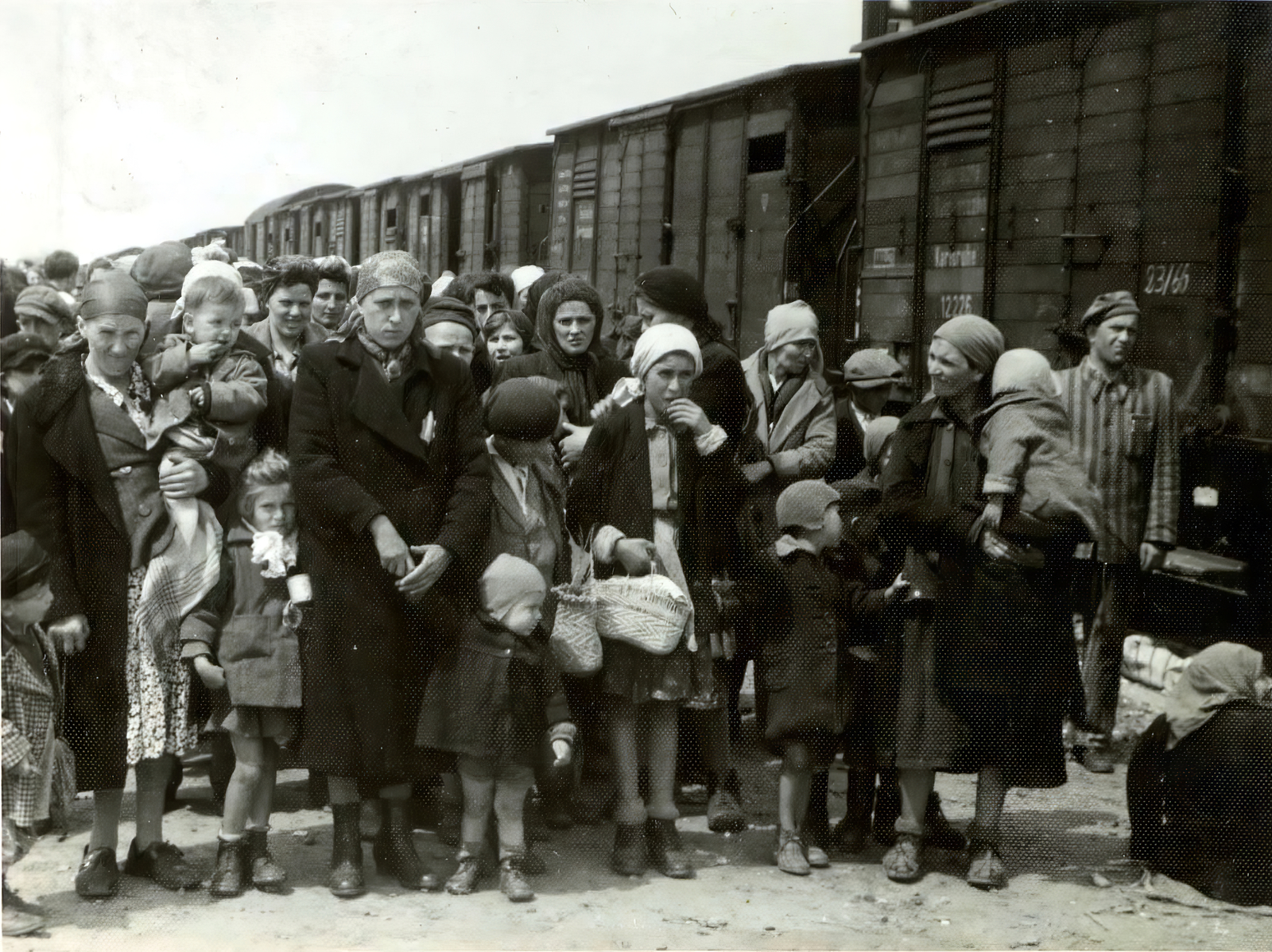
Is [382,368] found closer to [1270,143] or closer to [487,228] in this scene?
[1270,143]

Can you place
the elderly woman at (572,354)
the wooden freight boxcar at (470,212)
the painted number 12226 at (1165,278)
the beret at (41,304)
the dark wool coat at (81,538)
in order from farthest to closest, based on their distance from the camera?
1. the wooden freight boxcar at (470,212)
2. the painted number 12226 at (1165,278)
3. the beret at (41,304)
4. the elderly woman at (572,354)
5. the dark wool coat at (81,538)

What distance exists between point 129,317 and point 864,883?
281 centimetres

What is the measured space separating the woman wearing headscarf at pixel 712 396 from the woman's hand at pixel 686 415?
32 cm

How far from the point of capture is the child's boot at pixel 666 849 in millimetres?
4043

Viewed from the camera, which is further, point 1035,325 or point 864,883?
point 1035,325

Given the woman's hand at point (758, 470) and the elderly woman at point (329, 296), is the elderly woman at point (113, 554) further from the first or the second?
the woman's hand at point (758, 470)

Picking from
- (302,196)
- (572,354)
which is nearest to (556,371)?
(572,354)

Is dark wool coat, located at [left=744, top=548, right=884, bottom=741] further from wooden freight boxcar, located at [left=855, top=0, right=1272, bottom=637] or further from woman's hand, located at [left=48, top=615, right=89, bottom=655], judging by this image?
wooden freight boxcar, located at [left=855, top=0, right=1272, bottom=637]

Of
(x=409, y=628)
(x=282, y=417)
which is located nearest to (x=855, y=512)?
(x=409, y=628)

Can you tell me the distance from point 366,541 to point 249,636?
427 mm

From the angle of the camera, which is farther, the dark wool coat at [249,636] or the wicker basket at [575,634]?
the wicker basket at [575,634]

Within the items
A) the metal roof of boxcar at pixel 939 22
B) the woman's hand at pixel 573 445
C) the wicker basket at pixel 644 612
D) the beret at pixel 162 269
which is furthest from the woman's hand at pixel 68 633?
the metal roof of boxcar at pixel 939 22

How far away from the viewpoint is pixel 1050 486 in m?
4.05

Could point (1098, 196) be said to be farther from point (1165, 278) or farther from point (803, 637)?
point (803, 637)
